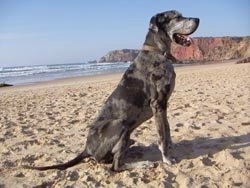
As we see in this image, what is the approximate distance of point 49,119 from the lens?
8.55 m

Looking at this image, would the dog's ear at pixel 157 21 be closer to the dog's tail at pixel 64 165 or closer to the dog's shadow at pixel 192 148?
the dog's shadow at pixel 192 148

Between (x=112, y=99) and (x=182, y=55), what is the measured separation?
73.1 m

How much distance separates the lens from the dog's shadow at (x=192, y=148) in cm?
496

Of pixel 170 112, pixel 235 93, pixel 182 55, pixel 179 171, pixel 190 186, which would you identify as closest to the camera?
pixel 190 186

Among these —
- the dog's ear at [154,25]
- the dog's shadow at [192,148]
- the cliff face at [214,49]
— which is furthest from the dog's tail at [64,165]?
the cliff face at [214,49]

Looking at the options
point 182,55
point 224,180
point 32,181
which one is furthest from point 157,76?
point 182,55

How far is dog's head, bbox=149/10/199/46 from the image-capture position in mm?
4867

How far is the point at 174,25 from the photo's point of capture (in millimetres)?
4883

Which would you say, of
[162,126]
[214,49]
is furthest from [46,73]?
[214,49]

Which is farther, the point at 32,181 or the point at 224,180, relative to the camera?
the point at 32,181

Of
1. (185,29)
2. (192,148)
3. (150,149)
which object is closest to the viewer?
(185,29)

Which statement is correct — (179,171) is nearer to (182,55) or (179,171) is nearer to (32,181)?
(32,181)

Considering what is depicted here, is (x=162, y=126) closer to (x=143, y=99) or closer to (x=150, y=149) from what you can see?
(x=143, y=99)

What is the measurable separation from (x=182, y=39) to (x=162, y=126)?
3.77 ft
